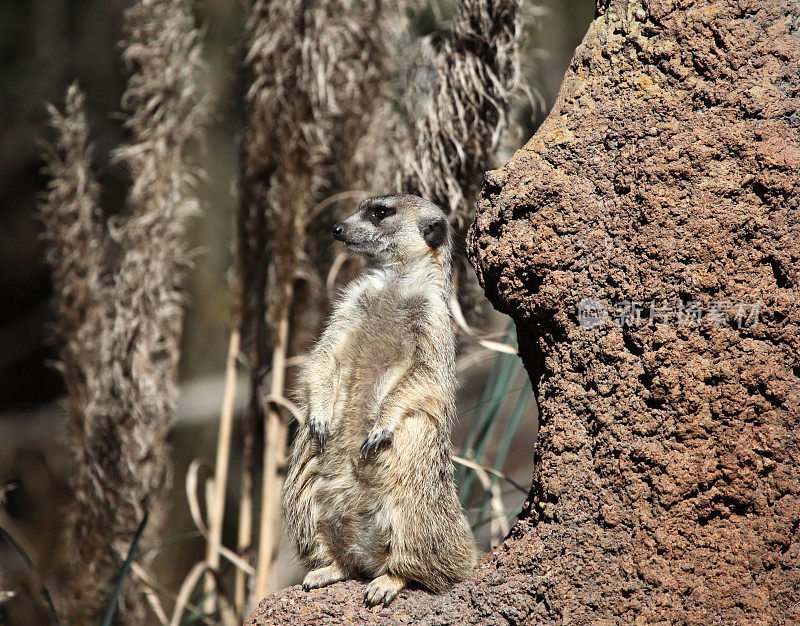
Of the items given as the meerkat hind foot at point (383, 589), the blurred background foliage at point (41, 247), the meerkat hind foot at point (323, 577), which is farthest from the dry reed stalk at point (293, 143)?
the blurred background foliage at point (41, 247)

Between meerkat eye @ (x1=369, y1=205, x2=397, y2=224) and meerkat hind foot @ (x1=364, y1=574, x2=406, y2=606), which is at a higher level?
meerkat eye @ (x1=369, y1=205, x2=397, y2=224)

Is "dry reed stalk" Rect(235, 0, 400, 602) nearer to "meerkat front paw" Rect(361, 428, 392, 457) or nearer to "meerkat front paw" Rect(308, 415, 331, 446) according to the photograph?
"meerkat front paw" Rect(308, 415, 331, 446)

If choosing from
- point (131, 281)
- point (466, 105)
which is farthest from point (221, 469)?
point (466, 105)

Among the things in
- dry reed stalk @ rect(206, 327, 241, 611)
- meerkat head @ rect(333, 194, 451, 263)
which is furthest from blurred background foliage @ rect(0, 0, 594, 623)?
meerkat head @ rect(333, 194, 451, 263)

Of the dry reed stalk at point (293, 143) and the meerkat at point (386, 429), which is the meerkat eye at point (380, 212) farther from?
the dry reed stalk at point (293, 143)

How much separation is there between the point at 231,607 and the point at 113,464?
0.72 metres

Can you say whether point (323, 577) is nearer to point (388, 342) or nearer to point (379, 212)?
point (388, 342)

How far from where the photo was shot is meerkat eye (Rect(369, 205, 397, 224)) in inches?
86.4

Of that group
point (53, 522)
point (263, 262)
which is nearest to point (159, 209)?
point (263, 262)

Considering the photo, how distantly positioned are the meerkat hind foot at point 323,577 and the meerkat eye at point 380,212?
0.97 metres

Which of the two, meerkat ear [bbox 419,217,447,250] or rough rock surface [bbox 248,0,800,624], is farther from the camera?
meerkat ear [bbox 419,217,447,250]

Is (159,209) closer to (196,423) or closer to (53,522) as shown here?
(196,423)

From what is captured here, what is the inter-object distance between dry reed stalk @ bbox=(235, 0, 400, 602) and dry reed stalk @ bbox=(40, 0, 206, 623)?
0.84ft

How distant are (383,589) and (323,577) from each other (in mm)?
204
